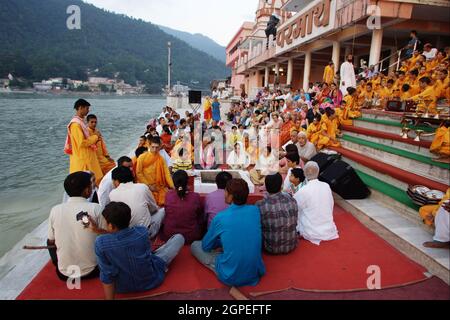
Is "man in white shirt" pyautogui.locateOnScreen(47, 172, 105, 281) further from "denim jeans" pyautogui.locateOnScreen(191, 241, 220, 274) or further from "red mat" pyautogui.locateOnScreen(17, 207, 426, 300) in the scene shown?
"denim jeans" pyautogui.locateOnScreen(191, 241, 220, 274)

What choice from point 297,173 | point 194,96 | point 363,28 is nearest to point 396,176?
point 297,173

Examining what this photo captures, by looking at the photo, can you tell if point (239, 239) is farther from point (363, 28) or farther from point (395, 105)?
point (363, 28)

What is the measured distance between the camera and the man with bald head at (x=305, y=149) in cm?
636

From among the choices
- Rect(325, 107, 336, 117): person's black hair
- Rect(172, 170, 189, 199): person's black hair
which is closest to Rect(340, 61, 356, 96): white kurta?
Rect(325, 107, 336, 117): person's black hair

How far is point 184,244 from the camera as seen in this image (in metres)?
3.57

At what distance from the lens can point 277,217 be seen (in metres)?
3.11

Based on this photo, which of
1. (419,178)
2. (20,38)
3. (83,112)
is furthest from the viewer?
(20,38)

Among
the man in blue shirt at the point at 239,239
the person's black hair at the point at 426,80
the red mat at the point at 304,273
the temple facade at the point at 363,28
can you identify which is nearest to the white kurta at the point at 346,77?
the temple facade at the point at 363,28

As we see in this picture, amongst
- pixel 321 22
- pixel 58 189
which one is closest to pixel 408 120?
pixel 321 22

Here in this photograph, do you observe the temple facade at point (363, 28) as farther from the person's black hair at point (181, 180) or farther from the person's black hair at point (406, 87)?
the person's black hair at point (181, 180)

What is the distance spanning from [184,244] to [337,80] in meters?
9.52

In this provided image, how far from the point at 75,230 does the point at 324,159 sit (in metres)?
4.57

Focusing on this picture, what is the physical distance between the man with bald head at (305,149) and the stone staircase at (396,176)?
602 mm
